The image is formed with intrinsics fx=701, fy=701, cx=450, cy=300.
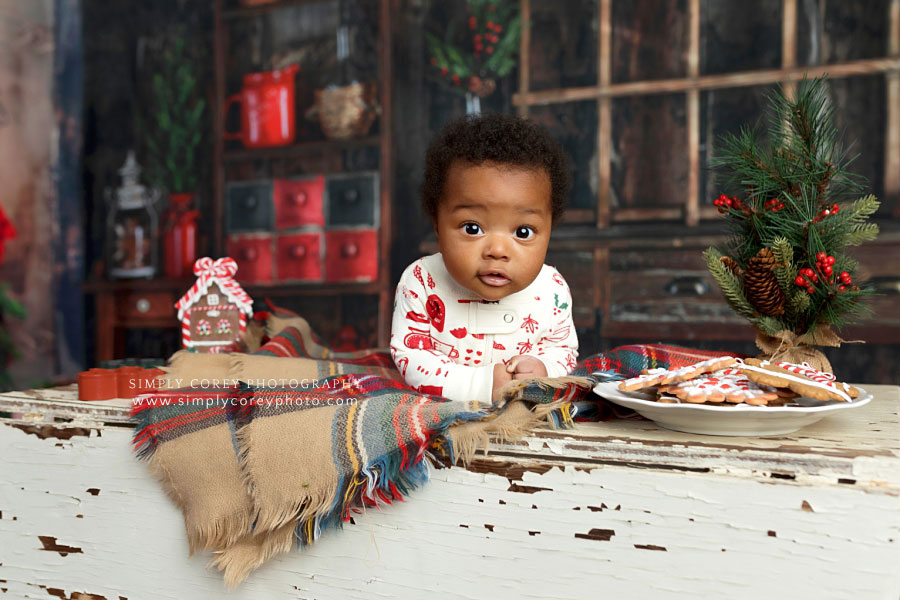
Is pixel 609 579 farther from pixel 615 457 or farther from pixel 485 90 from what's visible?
pixel 485 90

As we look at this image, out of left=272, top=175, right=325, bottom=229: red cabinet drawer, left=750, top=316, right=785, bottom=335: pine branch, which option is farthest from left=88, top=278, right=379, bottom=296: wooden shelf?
left=750, top=316, right=785, bottom=335: pine branch

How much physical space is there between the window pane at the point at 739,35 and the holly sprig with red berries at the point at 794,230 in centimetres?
137

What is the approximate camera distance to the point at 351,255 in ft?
9.28

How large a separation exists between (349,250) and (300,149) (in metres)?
0.47

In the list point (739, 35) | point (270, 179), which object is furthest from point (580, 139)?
point (270, 179)

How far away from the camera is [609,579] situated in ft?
2.64

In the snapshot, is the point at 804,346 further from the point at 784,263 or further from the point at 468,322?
the point at 468,322

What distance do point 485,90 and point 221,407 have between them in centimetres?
198

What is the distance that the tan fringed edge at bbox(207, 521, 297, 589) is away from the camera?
863 mm

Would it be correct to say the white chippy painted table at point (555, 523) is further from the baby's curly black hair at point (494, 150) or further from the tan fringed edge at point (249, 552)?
the baby's curly black hair at point (494, 150)

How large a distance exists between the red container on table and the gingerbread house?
6.02ft

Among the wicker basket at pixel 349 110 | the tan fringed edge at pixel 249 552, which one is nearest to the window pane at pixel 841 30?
the wicker basket at pixel 349 110

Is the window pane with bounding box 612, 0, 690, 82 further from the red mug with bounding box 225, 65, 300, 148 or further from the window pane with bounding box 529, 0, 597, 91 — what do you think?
the red mug with bounding box 225, 65, 300, 148

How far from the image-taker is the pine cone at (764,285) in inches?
41.1
